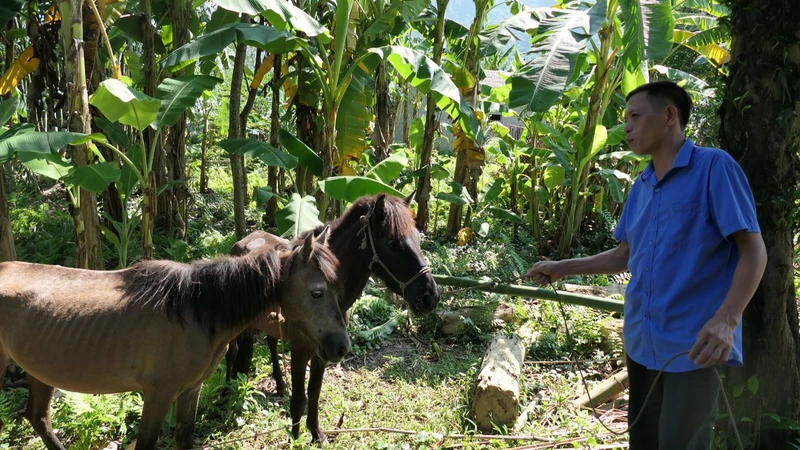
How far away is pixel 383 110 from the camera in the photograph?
9.28 metres

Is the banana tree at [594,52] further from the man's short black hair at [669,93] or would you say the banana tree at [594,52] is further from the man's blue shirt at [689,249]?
the man's blue shirt at [689,249]

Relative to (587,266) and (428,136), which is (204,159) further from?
(587,266)

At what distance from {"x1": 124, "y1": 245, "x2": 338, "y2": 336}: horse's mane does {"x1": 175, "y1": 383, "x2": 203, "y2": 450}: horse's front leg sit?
607mm

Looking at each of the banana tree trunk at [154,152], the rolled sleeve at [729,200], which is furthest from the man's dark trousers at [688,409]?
the banana tree trunk at [154,152]

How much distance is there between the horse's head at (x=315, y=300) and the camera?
10.2ft

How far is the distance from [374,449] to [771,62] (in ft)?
11.5

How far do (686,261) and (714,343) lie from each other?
0.38 meters

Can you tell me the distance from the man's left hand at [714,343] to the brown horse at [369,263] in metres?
2.11

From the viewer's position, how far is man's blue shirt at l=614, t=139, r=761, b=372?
218cm

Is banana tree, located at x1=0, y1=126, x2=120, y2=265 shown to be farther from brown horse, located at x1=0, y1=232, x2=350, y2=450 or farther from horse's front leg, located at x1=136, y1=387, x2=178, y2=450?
horse's front leg, located at x1=136, y1=387, x2=178, y2=450

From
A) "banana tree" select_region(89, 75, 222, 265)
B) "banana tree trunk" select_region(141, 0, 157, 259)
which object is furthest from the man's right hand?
"banana tree trunk" select_region(141, 0, 157, 259)

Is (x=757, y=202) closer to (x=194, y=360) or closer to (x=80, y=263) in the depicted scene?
(x=194, y=360)

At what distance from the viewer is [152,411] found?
316cm

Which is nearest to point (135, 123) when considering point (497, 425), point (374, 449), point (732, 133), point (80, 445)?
point (80, 445)
